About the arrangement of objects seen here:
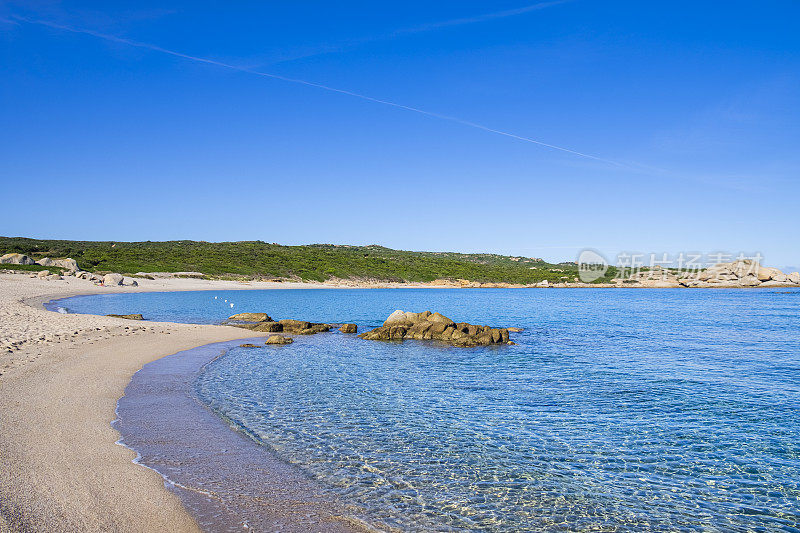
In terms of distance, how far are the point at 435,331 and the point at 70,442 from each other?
22.3m

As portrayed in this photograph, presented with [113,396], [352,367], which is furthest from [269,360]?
[113,396]

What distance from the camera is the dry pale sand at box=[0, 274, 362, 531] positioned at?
6.23m

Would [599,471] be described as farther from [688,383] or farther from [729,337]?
[729,337]

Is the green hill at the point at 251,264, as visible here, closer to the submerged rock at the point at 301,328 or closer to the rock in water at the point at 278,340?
the submerged rock at the point at 301,328

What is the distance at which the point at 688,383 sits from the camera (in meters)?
17.0

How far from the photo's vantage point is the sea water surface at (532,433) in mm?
7531

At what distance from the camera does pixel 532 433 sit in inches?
442

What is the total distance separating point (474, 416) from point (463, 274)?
133 metres

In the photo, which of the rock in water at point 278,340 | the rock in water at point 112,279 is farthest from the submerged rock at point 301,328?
the rock in water at point 112,279

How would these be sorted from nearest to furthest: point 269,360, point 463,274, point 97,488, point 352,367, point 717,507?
point 97,488 → point 717,507 → point 352,367 → point 269,360 → point 463,274

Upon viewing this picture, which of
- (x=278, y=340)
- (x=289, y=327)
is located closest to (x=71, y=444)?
(x=278, y=340)

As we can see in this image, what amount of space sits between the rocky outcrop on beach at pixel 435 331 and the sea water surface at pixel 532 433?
3965 mm

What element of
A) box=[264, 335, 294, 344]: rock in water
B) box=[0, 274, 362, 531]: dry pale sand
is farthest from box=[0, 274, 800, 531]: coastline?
box=[264, 335, 294, 344]: rock in water

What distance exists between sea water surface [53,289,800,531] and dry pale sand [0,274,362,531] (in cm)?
266
